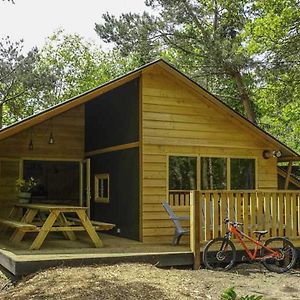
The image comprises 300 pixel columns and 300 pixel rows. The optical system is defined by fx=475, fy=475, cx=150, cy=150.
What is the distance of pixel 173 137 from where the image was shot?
31.5ft

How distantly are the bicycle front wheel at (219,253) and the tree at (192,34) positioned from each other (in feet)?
36.8

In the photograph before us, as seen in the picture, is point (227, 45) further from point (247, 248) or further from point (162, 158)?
point (247, 248)

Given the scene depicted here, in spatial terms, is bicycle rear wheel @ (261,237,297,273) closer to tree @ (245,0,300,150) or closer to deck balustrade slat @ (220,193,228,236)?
deck balustrade slat @ (220,193,228,236)

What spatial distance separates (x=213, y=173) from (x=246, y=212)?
7.47 ft

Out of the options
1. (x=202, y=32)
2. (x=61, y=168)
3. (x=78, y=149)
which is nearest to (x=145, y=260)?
(x=78, y=149)

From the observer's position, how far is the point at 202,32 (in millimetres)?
20203

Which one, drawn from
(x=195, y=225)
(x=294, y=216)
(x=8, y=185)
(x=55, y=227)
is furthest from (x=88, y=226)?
(x=8, y=185)

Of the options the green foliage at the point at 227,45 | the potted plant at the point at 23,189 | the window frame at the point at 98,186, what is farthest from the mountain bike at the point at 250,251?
the green foliage at the point at 227,45

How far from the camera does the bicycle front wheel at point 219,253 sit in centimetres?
745

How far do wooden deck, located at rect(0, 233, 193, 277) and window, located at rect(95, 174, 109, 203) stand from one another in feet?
6.90

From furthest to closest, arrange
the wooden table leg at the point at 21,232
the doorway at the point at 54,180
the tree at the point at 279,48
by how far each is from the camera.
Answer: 1. the tree at the point at 279,48
2. the doorway at the point at 54,180
3. the wooden table leg at the point at 21,232

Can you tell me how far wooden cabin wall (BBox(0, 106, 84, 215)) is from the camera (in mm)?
11516

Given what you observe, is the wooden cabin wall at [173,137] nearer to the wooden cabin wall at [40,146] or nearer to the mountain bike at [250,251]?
the mountain bike at [250,251]

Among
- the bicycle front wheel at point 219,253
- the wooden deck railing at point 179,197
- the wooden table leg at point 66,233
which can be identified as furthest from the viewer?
the wooden deck railing at point 179,197
